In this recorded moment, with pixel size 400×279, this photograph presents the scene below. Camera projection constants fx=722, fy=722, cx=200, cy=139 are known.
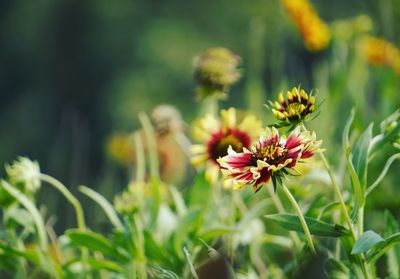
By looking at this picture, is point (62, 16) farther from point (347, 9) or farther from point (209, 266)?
point (209, 266)

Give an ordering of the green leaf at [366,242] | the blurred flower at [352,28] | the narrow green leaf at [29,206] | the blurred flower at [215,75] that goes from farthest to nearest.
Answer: the blurred flower at [352,28], the blurred flower at [215,75], the narrow green leaf at [29,206], the green leaf at [366,242]

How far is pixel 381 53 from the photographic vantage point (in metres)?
1.46

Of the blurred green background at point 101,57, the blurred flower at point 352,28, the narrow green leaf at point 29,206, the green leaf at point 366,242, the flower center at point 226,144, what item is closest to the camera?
the green leaf at point 366,242

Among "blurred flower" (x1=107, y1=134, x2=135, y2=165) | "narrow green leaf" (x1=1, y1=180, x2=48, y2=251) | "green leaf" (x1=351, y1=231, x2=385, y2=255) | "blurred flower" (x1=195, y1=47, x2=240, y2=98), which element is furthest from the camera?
"blurred flower" (x1=107, y1=134, x2=135, y2=165)

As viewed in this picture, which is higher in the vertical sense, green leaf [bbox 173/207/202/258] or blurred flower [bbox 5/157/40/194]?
blurred flower [bbox 5/157/40/194]

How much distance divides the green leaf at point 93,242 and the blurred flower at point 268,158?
0.63 feet

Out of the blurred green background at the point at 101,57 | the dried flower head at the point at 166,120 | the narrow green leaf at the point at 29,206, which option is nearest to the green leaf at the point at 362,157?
the narrow green leaf at the point at 29,206

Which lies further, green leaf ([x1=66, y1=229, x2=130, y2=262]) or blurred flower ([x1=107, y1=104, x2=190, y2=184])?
blurred flower ([x1=107, y1=104, x2=190, y2=184])

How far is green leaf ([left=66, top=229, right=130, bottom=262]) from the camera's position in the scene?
0.66m

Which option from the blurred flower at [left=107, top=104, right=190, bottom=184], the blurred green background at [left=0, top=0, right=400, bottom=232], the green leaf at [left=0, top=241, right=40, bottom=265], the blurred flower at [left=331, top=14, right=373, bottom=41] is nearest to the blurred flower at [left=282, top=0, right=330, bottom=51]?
the blurred flower at [left=331, top=14, right=373, bottom=41]

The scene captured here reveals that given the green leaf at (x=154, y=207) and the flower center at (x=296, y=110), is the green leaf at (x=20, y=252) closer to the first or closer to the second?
the green leaf at (x=154, y=207)

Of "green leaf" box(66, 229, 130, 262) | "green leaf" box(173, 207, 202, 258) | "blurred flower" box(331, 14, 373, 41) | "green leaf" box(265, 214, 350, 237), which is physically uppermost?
"blurred flower" box(331, 14, 373, 41)

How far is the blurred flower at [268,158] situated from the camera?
490 millimetres

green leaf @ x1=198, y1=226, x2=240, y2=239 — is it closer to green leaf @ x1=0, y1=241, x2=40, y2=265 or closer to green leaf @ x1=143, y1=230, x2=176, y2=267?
green leaf @ x1=143, y1=230, x2=176, y2=267
